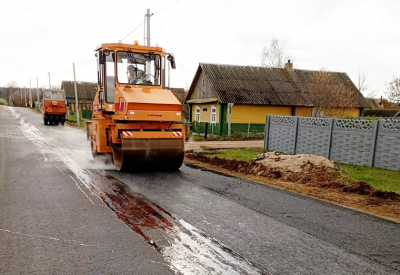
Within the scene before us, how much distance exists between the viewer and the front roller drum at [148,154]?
8625 millimetres

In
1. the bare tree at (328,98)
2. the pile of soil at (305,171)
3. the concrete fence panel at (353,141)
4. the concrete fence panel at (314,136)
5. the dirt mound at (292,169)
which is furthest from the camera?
the bare tree at (328,98)

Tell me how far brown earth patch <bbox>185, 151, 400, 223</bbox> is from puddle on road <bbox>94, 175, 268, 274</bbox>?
3304mm

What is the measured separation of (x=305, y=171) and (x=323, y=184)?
905 millimetres

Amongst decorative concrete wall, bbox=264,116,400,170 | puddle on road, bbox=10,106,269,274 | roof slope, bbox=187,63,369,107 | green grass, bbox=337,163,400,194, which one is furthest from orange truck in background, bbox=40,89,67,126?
green grass, bbox=337,163,400,194

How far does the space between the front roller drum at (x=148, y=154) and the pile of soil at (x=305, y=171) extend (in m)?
2.11

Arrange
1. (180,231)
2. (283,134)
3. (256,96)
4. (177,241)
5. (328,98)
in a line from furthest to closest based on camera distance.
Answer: (256,96)
(328,98)
(283,134)
(180,231)
(177,241)

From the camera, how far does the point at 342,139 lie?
11.4 meters

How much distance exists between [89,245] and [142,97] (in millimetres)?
5361

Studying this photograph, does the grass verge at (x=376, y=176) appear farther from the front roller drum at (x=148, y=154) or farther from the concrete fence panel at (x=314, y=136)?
the front roller drum at (x=148, y=154)

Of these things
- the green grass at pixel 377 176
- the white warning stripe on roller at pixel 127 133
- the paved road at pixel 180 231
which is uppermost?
the white warning stripe on roller at pixel 127 133

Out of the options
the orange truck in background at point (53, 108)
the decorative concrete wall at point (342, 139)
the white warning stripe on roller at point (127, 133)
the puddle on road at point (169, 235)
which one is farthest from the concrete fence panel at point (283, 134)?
the orange truck in background at point (53, 108)

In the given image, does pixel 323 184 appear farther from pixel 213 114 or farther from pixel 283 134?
pixel 213 114

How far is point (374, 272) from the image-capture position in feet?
11.7

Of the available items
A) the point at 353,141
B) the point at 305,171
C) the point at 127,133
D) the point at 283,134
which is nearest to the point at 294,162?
the point at 305,171
